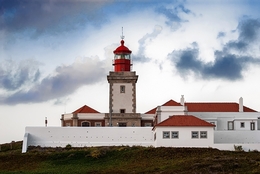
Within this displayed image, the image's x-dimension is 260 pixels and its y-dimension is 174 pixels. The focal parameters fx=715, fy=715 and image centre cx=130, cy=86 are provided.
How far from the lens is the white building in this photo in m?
58.7

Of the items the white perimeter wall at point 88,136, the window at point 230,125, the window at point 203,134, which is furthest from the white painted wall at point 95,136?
the window at point 230,125

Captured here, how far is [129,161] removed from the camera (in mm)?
54062

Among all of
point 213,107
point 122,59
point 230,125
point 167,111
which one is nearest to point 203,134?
point 167,111

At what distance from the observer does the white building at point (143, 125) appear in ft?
193

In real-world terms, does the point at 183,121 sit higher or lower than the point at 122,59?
lower

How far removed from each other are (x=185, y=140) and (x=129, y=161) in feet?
21.1

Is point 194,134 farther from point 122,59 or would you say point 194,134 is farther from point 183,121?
point 122,59

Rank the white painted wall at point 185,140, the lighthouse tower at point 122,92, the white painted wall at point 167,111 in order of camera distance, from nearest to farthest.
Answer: the white painted wall at point 185,140 < the white painted wall at point 167,111 < the lighthouse tower at point 122,92

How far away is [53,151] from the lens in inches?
2324

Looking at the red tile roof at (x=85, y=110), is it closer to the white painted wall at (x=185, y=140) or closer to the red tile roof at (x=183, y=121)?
the red tile roof at (x=183, y=121)

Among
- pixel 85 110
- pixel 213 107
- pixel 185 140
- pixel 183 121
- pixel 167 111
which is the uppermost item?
pixel 213 107

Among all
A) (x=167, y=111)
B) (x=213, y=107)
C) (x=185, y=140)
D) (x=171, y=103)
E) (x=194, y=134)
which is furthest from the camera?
(x=213, y=107)

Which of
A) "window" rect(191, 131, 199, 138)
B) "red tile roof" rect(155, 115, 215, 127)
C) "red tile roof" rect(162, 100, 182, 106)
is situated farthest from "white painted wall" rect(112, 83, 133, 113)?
"window" rect(191, 131, 199, 138)

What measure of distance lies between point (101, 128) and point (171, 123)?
7036 millimetres
